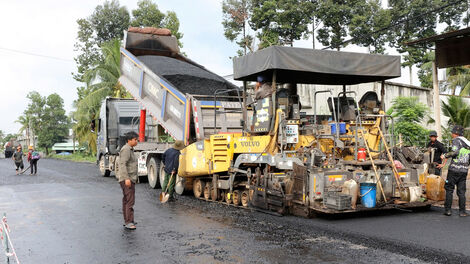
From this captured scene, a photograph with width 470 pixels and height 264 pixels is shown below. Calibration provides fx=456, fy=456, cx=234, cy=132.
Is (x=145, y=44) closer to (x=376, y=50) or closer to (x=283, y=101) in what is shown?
(x=283, y=101)

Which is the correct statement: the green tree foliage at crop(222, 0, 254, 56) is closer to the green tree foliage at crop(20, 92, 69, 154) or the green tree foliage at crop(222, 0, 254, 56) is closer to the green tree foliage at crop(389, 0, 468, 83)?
the green tree foliage at crop(389, 0, 468, 83)

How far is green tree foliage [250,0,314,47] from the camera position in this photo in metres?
32.6

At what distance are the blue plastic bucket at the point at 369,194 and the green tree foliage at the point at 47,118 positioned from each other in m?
63.9

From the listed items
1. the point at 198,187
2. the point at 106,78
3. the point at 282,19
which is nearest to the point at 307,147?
the point at 198,187

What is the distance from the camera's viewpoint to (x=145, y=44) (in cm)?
1503

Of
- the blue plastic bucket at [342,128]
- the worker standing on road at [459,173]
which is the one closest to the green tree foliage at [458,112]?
the worker standing on road at [459,173]

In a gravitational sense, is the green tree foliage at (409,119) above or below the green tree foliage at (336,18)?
below

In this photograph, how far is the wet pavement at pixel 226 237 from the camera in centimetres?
554

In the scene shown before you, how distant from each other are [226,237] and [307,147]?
276 cm

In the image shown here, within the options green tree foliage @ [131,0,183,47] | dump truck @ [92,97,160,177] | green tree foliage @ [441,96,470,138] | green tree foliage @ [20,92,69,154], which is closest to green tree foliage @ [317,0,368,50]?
green tree foliage @ [131,0,183,47]

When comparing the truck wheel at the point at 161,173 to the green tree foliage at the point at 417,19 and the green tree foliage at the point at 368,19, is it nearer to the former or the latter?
the green tree foliage at the point at 368,19

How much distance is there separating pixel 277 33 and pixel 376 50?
861 cm

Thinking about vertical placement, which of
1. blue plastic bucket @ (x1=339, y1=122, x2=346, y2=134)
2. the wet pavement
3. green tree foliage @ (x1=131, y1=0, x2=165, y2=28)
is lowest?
the wet pavement

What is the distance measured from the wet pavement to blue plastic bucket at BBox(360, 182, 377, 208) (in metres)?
0.31
